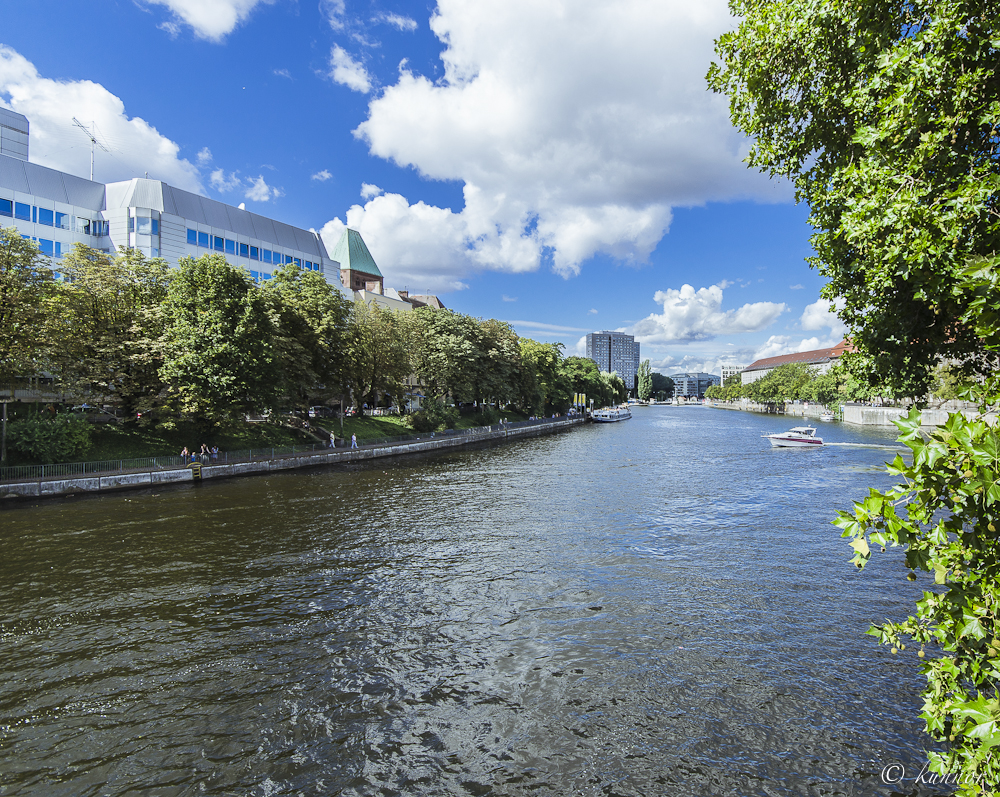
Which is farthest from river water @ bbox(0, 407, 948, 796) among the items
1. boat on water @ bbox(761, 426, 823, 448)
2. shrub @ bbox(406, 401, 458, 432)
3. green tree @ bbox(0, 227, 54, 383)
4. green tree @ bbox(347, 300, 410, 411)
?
boat on water @ bbox(761, 426, 823, 448)

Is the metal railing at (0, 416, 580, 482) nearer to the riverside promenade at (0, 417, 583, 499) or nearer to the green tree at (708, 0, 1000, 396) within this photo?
the riverside promenade at (0, 417, 583, 499)

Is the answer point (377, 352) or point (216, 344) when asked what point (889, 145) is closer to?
point (216, 344)

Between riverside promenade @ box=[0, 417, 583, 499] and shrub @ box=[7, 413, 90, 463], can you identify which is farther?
shrub @ box=[7, 413, 90, 463]

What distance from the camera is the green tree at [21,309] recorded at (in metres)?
30.7

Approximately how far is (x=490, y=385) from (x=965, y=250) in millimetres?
67305

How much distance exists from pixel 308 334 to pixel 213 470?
53.8 feet

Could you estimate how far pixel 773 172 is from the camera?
44.0 ft

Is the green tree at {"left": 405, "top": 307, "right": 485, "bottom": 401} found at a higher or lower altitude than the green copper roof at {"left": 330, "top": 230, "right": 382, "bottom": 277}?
lower

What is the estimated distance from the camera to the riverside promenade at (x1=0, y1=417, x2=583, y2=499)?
28.8 m

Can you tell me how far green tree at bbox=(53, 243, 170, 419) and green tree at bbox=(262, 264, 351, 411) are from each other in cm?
879

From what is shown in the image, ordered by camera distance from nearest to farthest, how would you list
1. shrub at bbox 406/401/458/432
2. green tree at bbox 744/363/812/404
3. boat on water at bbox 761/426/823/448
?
1. boat on water at bbox 761/426/823/448
2. shrub at bbox 406/401/458/432
3. green tree at bbox 744/363/812/404

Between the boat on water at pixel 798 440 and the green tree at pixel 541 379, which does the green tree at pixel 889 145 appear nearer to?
the boat on water at pixel 798 440

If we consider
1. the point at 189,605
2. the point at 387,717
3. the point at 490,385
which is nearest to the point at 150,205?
the point at 490,385

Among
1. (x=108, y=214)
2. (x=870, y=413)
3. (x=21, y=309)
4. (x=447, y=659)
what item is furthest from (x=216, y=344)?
(x=870, y=413)
